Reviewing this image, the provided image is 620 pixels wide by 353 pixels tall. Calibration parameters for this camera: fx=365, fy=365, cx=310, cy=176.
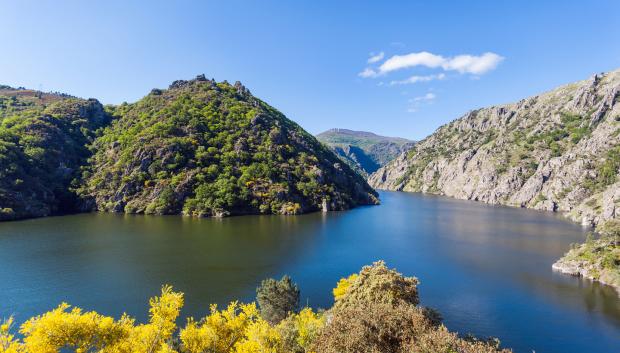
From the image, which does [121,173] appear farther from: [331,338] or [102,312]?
[331,338]

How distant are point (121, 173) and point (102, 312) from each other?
124 metres

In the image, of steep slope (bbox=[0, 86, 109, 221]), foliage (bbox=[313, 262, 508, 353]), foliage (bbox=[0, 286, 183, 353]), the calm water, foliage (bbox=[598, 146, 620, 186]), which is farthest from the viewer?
foliage (bbox=[598, 146, 620, 186])

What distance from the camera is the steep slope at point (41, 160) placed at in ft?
435

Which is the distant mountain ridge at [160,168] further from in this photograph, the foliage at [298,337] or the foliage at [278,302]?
the foliage at [298,337]

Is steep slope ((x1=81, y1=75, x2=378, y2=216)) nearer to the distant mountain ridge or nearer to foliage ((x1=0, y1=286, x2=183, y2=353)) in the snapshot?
the distant mountain ridge

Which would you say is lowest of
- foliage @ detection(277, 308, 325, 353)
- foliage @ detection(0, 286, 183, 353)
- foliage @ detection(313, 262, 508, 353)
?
foliage @ detection(277, 308, 325, 353)

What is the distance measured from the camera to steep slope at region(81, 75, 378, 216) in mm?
149250

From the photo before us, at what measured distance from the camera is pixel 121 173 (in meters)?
161

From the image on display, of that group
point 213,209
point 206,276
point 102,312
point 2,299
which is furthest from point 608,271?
point 213,209

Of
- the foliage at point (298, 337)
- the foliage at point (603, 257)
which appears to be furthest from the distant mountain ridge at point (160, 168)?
the foliage at point (298, 337)

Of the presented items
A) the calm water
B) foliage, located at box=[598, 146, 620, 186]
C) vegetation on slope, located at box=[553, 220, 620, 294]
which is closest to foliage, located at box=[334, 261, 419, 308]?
the calm water

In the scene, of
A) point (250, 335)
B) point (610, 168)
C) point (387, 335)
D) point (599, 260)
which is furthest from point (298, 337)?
point (610, 168)

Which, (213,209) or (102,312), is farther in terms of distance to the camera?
(213,209)

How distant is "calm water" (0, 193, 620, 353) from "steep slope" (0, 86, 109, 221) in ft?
60.7
